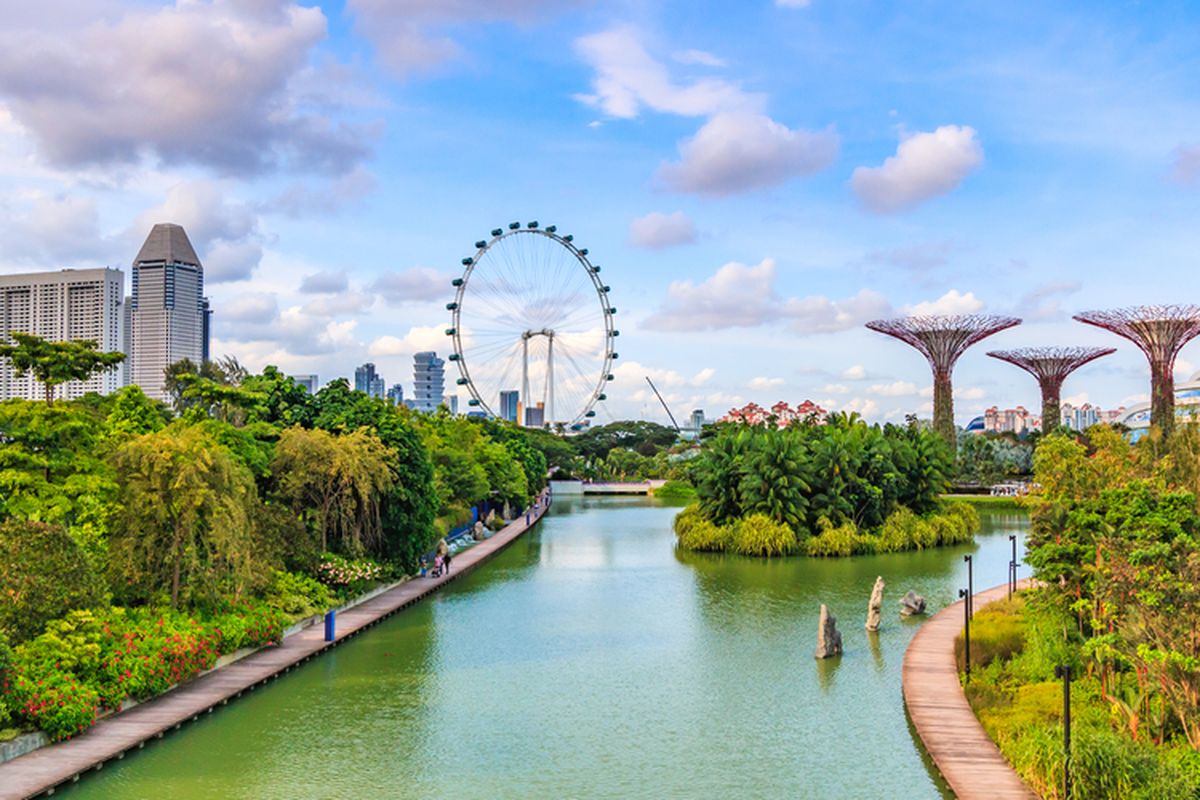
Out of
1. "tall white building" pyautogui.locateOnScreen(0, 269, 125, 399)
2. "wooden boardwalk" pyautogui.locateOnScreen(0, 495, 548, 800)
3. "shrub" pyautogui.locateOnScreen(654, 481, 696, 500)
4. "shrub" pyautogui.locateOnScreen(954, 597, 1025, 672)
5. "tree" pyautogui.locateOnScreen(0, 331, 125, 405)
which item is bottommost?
"wooden boardwalk" pyautogui.locateOnScreen(0, 495, 548, 800)

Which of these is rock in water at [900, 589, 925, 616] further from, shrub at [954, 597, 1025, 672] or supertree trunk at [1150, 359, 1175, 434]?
supertree trunk at [1150, 359, 1175, 434]

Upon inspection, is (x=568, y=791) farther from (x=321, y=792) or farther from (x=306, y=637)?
(x=306, y=637)

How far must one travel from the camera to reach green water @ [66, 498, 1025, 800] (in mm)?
17250

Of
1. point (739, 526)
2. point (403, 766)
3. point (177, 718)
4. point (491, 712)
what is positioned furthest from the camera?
point (739, 526)

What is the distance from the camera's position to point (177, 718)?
19797 mm

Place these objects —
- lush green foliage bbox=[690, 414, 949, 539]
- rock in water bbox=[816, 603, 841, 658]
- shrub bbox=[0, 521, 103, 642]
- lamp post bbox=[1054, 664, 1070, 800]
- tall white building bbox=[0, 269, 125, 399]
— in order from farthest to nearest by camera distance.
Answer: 1. tall white building bbox=[0, 269, 125, 399]
2. lush green foliage bbox=[690, 414, 949, 539]
3. rock in water bbox=[816, 603, 841, 658]
4. shrub bbox=[0, 521, 103, 642]
5. lamp post bbox=[1054, 664, 1070, 800]

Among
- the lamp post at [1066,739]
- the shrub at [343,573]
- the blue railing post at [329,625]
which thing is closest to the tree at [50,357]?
the blue railing post at [329,625]

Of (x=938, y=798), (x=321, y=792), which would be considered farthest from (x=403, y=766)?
(x=938, y=798)

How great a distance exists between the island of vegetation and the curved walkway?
1964cm

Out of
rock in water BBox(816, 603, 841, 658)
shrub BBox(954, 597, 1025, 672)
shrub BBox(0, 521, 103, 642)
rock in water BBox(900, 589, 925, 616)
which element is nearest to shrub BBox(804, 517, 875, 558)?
rock in water BBox(900, 589, 925, 616)

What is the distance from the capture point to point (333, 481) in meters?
33.5

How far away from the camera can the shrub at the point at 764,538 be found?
4666cm

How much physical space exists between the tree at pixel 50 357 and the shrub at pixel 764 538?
28.0m

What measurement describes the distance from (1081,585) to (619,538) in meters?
35.8
